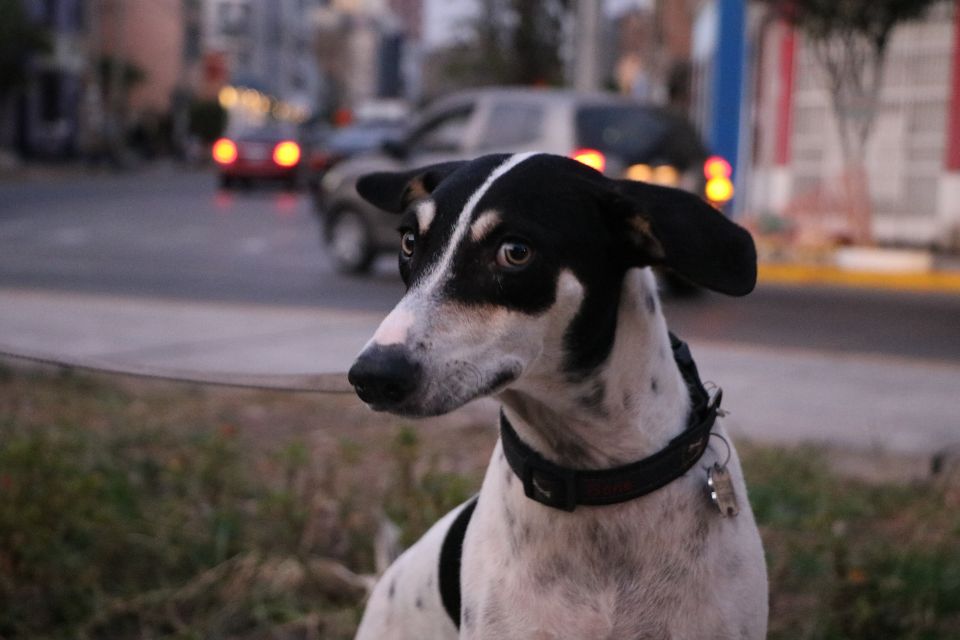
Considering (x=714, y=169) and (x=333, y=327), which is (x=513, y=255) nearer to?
(x=333, y=327)

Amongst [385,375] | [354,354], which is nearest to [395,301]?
[354,354]

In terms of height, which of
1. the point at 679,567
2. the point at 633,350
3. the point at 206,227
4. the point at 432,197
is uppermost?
the point at 432,197

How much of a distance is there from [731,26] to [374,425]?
13688 mm

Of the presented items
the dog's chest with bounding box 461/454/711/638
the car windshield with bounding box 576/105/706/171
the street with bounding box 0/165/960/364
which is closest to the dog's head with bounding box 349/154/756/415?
the dog's chest with bounding box 461/454/711/638

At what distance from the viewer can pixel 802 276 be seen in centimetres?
1481

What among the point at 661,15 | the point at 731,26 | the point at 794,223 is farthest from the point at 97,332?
the point at 661,15

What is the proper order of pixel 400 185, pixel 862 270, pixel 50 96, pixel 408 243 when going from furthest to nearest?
pixel 50 96 → pixel 862 270 → pixel 400 185 → pixel 408 243

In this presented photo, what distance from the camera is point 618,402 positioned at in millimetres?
2576

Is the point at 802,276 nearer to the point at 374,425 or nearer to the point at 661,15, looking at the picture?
the point at 374,425

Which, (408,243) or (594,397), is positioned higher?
(408,243)

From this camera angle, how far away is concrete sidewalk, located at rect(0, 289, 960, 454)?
6562mm

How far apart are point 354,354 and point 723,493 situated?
6.20 metres

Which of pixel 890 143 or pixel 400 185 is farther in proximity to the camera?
pixel 890 143

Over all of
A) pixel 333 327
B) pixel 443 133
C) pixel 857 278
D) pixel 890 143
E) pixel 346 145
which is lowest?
pixel 857 278
